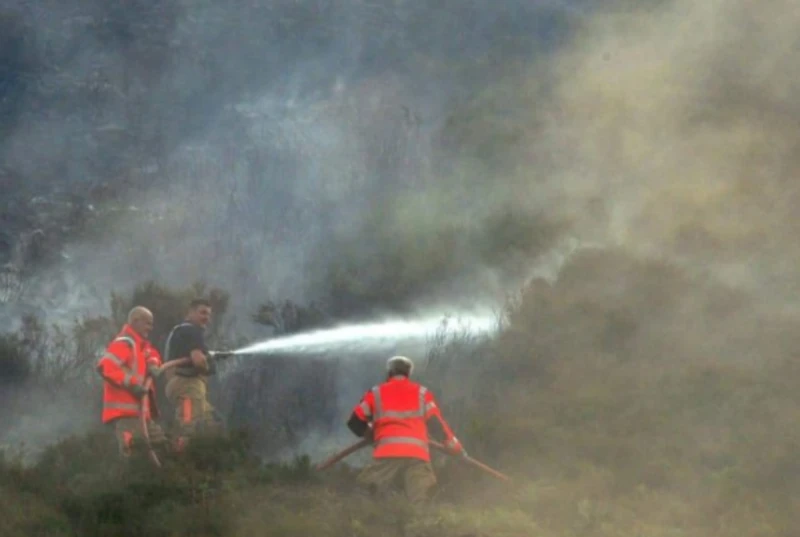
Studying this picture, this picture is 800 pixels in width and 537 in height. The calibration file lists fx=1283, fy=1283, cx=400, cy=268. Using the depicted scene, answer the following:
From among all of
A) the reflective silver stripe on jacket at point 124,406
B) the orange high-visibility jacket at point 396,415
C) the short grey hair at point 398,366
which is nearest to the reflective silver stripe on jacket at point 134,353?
the reflective silver stripe on jacket at point 124,406

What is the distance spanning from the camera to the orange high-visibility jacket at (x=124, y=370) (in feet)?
40.3

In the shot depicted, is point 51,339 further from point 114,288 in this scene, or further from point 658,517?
point 658,517

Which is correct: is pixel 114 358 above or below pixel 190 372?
Result: above

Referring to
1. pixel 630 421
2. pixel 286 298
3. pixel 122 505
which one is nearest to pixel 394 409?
pixel 122 505

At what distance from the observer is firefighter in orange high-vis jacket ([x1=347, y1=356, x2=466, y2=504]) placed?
12.3 m

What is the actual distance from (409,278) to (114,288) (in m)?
5.72

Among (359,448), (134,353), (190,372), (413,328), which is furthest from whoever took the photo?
(413,328)

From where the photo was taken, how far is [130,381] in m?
12.3

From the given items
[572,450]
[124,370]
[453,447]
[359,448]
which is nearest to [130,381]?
[124,370]

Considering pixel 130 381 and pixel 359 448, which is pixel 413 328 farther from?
pixel 130 381

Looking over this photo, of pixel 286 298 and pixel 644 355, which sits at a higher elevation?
pixel 286 298

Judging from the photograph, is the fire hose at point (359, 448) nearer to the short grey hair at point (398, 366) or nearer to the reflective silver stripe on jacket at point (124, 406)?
the short grey hair at point (398, 366)

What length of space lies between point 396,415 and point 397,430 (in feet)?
0.48

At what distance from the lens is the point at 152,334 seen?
19.6 metres
